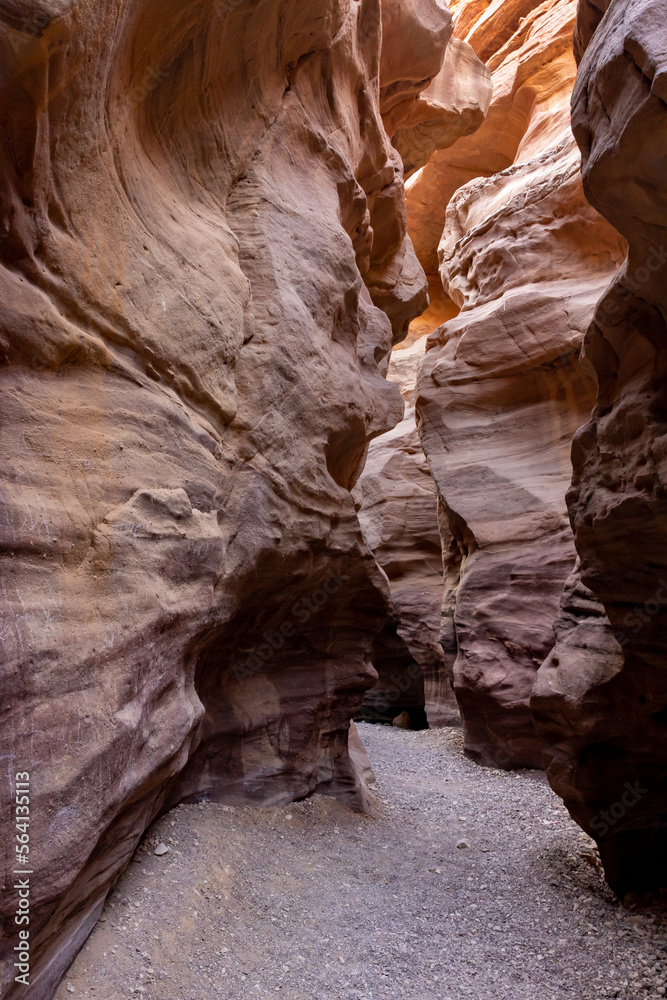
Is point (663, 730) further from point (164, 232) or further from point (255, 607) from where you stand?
point (164, 232)

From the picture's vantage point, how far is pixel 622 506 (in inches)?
172

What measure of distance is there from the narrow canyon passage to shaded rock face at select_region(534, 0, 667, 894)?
30.9 inches

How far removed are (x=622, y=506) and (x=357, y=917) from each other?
3523 mm

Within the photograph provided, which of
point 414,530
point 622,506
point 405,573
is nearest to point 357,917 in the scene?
point 622,506

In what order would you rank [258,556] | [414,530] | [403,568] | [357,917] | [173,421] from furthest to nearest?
1. [403,568]
2. [414,530]
3. [258,556]
4. [357,917]
5. [173,421]

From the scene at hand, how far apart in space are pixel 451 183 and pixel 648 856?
18.4m

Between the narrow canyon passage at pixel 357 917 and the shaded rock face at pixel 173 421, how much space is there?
338mm

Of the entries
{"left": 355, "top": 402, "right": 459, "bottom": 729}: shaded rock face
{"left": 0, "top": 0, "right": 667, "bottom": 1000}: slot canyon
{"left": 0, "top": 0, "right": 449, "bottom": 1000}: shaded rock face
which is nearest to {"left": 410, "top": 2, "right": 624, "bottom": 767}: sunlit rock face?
{"left": 0, "top": 0, "right": 667, "bottom": 1000}: slot canyon

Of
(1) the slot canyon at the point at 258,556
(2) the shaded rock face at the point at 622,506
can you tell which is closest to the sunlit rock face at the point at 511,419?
(1) the slot canyon at the point at 258,556

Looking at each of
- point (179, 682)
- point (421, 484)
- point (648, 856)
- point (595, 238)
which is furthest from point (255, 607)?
point (421, 484)

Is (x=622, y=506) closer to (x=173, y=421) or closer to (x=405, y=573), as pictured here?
(x=173, y=421)

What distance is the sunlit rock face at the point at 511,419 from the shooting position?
1020cm

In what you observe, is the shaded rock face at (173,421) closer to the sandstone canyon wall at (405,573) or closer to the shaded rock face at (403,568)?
the sandstone canyon wall at (405,573)

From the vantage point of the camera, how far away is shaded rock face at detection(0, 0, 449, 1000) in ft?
10.1
